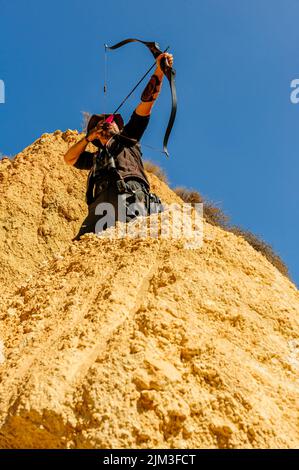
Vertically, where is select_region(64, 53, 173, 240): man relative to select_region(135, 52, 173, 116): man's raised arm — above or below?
below

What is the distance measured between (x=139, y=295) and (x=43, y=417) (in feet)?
2.80

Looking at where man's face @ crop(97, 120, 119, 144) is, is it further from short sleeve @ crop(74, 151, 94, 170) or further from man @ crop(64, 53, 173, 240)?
short sleeve @ crop(74, 151, 94, 170)

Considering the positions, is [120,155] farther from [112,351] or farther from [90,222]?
[112,351]

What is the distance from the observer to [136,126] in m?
4.41

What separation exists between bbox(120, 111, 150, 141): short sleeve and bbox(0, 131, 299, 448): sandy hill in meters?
1.30

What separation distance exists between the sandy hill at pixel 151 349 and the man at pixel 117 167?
56 cm

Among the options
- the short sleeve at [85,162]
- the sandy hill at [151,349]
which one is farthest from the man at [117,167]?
the sandy hill at [151,349]

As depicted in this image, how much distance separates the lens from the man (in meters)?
4.02

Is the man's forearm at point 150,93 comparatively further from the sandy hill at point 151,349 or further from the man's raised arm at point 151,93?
the sandy hill at point 151,349

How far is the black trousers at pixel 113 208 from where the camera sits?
393 cm

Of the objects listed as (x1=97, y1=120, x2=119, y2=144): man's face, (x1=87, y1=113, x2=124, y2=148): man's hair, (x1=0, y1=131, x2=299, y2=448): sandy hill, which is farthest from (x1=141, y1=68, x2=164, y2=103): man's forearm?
(x1=0, y1=131, x2=299, y2=448): sandy hill
